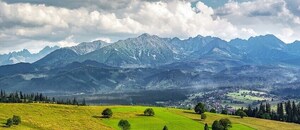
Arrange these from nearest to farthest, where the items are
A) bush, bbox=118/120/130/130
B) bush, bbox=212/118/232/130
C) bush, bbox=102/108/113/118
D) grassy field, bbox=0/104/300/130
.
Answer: grassy field, bbox=0/104/300/130, bush, bbox=118/120/130/130, bush, bbox=212/118/232/130, bush, bbox=102/108/113/118

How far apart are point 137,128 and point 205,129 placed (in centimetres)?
2828

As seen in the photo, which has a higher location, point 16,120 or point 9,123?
point 16,120

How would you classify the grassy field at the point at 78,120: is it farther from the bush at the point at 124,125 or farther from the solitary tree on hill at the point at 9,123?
the bush at the point at 124,125

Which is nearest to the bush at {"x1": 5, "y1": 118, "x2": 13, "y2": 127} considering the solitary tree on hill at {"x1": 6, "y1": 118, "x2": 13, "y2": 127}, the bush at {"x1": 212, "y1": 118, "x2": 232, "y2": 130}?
the solitary tree on hill at {"x1": 6, "y1": 118, "x2": 13, "y2": 127}

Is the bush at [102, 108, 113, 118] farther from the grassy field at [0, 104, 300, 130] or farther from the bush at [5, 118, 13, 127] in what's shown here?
the bush at [5, 118, 13, 127]

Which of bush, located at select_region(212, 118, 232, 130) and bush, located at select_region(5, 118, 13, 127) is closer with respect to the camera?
bush, located at select_region(5, 118, 13, 127)

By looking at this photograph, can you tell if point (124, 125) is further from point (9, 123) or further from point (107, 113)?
point (9, 123)

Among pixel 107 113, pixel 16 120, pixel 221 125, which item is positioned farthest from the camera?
pixel 107 113

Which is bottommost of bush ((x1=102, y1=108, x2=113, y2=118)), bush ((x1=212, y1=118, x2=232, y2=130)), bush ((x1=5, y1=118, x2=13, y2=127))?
bush ((x1=212, y1=118, x2=232, y2=130))

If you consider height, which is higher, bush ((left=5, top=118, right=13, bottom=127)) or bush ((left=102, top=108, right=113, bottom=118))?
bush ((left=102, top=108, right=113, bottom=118))

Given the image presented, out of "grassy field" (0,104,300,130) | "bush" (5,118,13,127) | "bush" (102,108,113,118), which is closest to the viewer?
"bush" (5,118,13,127)

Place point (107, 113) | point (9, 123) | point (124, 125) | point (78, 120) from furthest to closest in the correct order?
1. point (107, 113)
2. point (78, 120)
3. point (124, 125)
4. point (9, 123)

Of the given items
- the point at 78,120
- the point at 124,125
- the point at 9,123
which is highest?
the point at 9,123

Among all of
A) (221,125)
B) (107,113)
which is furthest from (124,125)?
(221,125)
